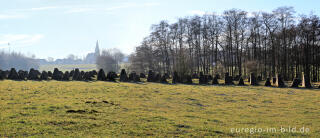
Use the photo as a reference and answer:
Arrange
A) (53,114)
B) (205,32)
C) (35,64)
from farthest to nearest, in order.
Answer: (35,64) < (205,32) < (53,114)

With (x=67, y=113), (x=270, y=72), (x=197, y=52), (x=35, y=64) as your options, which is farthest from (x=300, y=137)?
(x=35, y=64)

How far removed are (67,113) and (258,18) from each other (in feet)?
162

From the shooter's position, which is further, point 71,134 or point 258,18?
point 258,18

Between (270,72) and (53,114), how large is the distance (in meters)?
49.6

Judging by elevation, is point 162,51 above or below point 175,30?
below

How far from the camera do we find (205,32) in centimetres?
5844

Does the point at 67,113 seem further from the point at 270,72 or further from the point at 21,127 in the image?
the point at 270,72

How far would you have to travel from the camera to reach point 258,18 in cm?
Answer: 5350

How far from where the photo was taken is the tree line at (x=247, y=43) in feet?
159

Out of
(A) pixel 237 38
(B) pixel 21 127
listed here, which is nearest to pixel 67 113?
(B) pixel 21 127

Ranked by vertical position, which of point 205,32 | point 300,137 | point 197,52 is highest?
point 205,32

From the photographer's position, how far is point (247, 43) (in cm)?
5438

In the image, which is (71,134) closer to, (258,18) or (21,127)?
(21,127)

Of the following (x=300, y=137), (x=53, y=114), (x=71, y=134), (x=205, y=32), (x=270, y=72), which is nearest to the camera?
(x=71, y=134)
